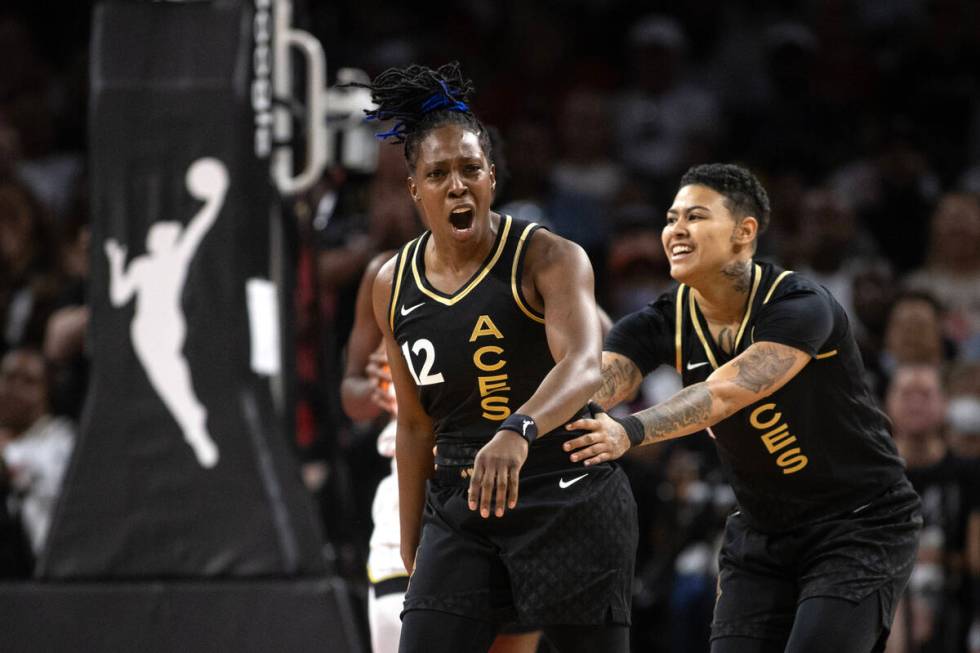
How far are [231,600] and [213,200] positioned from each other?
4.95ft

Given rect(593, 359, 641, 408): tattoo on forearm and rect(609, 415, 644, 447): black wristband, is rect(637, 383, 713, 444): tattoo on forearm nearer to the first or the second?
rect(609, 415, 644, 447): black wristband

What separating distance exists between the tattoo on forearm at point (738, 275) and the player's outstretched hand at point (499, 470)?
40.9 inches

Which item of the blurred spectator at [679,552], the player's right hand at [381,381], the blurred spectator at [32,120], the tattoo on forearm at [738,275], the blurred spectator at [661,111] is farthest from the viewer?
the blurred spectator at [32,120]

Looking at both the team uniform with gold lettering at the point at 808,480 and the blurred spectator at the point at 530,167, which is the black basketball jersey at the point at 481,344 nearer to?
the team uniform with gold lettering at the point at 808,480

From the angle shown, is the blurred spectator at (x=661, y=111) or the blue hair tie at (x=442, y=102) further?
the blurred spectator at (x=661, y=111)

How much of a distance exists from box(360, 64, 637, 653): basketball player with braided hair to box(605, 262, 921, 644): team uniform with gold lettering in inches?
18.4

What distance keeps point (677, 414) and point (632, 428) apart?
16 cm

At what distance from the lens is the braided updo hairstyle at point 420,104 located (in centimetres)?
383

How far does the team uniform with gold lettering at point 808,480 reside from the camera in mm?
4062

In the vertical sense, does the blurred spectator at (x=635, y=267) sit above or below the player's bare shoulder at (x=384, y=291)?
below

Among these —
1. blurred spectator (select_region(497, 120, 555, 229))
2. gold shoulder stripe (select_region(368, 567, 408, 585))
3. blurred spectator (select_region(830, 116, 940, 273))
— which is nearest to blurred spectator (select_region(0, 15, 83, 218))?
blurred spectator (select_region(497, 120, 555, 229))

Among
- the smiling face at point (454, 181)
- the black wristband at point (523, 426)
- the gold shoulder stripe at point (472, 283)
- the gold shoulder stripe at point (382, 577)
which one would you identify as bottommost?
the gold shoulder stripe at point (382, 577)

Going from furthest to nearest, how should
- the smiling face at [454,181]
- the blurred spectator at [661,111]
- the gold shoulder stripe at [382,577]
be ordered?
1. the blurred spectator at [661,111]
2. the gold shoulder stripe at [382,577]
3. the smiling face at [454,181]

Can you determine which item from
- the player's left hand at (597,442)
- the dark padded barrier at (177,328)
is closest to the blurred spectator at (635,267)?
the dark padded barrier at (177,328)
